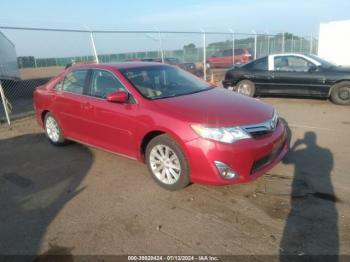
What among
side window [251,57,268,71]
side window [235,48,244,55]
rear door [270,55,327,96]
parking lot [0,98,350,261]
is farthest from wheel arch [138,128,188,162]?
side window [235,48,244,55]

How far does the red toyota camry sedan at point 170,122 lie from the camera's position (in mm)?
3779

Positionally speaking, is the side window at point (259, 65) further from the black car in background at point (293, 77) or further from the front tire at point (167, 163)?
the front tire at point (167, 163)

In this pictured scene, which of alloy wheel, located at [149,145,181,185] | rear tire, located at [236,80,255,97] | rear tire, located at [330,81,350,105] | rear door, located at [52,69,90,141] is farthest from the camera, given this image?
rear tire, located at [236,80,255,97]

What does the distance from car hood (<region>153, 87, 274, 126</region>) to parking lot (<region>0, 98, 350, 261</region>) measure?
90cm

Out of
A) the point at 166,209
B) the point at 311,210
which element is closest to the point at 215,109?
the point at 166,209

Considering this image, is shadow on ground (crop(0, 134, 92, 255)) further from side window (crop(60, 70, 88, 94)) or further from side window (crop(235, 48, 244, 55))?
side window (crop(235, 48, 244, 55))

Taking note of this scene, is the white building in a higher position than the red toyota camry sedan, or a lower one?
higher

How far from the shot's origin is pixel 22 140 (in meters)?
7.02

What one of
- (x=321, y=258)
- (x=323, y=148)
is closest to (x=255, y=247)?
(x=321, y=258)

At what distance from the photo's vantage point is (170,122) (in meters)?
4.01

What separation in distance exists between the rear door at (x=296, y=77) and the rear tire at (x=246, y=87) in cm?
61

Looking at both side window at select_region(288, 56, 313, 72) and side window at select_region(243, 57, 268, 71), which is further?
side window at select_region(243, 57, 268, 71)

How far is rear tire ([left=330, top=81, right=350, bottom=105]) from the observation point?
9.09 m

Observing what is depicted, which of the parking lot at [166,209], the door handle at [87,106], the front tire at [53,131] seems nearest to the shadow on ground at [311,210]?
the parking lot at [166,209]
